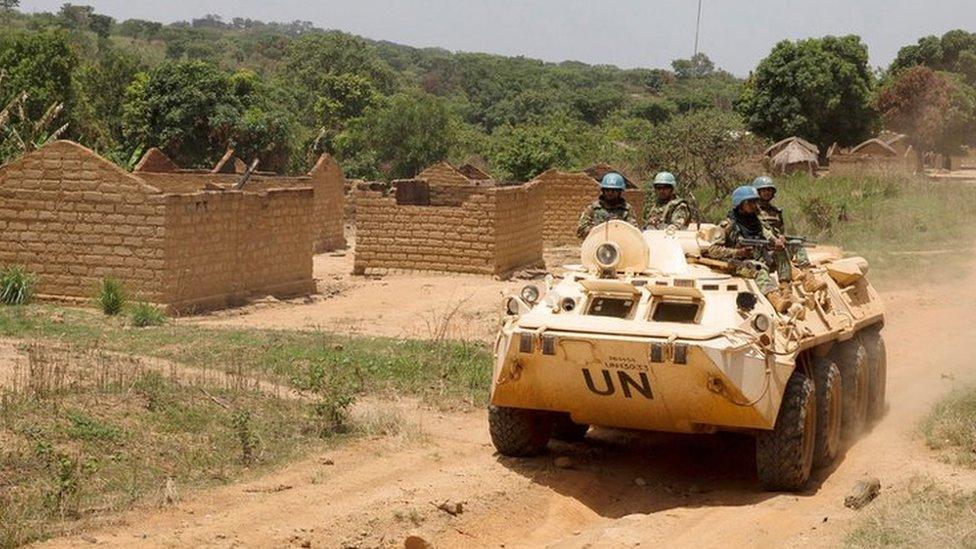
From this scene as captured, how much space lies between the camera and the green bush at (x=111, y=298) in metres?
18.6

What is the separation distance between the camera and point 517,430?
10.8 meters

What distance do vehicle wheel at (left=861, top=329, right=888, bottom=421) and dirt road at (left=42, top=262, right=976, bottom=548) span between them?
0.25m

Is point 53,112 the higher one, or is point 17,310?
point 53,112

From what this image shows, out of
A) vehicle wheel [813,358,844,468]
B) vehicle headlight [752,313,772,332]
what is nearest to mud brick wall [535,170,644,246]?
vehicle wheel [813,358,844,468]

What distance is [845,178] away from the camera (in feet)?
115

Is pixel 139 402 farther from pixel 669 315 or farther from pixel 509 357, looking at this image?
pixel 669 315

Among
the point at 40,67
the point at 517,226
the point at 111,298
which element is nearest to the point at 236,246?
the point at 111,298

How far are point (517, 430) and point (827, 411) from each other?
7.26 ft

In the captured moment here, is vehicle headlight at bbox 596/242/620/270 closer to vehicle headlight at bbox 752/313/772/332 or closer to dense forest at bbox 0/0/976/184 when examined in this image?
vehicle headlight at bbox 752/313/772/332

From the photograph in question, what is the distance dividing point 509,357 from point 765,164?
33704 mm

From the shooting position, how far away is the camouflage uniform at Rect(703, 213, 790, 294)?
1068cm

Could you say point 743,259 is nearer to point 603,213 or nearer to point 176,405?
point 603,213

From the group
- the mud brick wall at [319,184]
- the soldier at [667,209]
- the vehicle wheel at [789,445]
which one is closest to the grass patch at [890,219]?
the mud brick wall at [319,184]

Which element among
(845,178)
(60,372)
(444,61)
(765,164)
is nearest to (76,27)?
(444,61)
